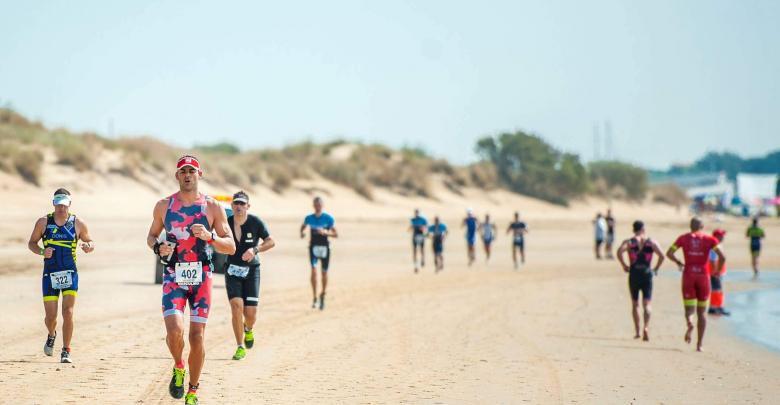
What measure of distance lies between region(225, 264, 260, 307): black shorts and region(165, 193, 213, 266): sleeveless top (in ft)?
12.2

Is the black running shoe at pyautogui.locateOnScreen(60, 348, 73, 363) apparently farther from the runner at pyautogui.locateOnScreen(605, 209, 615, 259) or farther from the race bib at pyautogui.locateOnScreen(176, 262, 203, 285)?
the runner at pyautogui.locateOnScreen(605, 209, 615, 259)

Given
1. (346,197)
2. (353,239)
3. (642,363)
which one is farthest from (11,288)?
(346,197)

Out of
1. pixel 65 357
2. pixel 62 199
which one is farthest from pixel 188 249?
pixel 65 357

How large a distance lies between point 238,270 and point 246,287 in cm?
26

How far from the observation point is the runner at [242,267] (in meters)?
12.1

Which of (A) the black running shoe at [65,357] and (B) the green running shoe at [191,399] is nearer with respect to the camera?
(B) the green running shoe at [191,399]

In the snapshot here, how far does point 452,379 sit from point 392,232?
33744 millimetres

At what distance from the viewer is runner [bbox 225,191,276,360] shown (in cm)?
1209

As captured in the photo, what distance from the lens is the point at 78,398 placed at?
30.9 ft

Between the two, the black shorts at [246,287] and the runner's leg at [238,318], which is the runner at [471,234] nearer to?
the black shorts at [246,287]

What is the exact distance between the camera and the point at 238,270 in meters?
12.2

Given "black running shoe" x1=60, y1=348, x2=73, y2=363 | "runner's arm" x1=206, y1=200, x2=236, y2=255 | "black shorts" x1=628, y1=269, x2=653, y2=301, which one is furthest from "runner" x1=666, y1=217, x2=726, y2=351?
"black running shoe" x1=60, y1=348, x2=73, y2=363

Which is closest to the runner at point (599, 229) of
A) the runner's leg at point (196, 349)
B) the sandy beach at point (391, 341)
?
the sandy beach at point (391, 341)

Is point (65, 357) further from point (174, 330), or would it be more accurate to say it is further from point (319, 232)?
point (319, 232)
